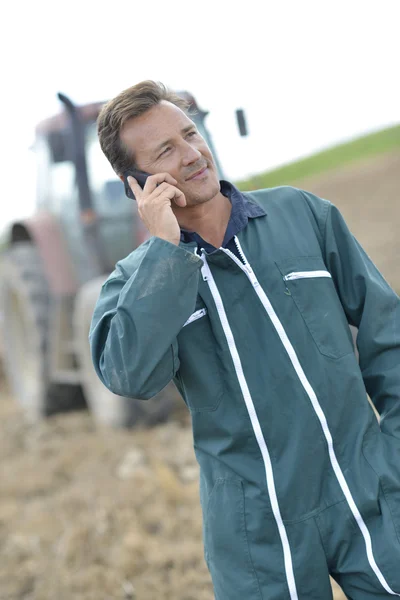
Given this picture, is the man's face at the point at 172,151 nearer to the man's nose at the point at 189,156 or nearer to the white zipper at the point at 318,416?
the man's nose at the point at 189,156

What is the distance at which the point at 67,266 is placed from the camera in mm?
5059

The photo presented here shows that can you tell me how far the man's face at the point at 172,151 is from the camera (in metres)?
1.55

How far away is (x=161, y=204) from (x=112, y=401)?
323 centimetres

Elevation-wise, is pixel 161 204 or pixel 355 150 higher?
pixel 161 204

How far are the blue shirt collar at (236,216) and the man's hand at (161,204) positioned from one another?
0.08m

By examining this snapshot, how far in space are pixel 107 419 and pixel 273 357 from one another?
3.36 meters

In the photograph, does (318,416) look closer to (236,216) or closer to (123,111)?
(236,216)

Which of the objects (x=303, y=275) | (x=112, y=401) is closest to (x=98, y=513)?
(x=112, y=401)

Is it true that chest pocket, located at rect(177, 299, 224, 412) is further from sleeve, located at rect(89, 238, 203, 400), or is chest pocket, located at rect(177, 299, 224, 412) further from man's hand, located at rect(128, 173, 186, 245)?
man's hand, located at rect(128, 173, 186, 245)

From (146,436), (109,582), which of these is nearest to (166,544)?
(109,582)

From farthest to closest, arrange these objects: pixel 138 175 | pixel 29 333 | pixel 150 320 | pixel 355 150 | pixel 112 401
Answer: pixel 355 150
pixel 29 333
pixel 112 401
pixel 138 175
pixel 150 320

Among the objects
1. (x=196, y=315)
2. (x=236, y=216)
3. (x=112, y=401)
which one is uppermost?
(x=236, y=216)

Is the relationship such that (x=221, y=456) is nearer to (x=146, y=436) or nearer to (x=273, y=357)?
(x=273, y=357)

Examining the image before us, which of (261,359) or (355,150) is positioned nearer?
(261,359)
